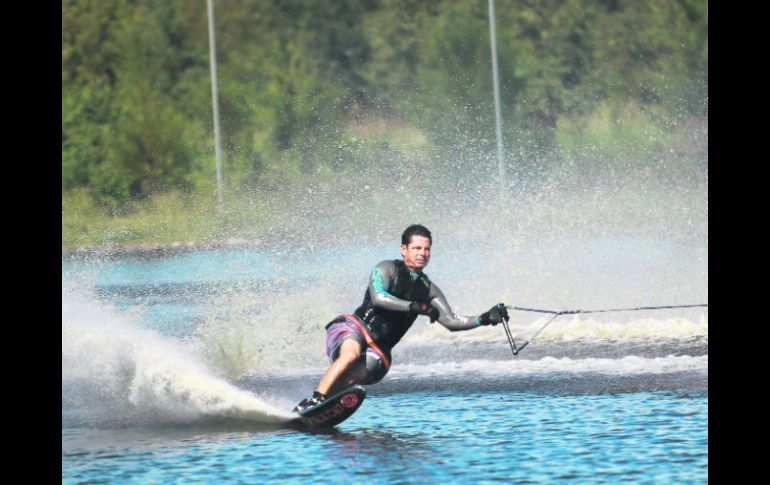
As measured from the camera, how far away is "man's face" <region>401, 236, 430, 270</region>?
8.16 m

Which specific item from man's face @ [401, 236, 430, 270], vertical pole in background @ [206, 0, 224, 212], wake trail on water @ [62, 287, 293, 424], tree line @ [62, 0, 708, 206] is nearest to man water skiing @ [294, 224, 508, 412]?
man's face @ [401, 236, 430, 270]

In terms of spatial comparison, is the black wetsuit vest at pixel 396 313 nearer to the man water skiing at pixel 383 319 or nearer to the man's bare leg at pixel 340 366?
the man water skiing at pixel 383 319

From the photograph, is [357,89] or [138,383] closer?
[138,383]

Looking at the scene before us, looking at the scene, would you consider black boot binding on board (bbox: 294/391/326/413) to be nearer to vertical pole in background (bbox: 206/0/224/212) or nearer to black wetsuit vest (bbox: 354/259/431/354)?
black wetsuit vest (bbox: 354/259/431/354)

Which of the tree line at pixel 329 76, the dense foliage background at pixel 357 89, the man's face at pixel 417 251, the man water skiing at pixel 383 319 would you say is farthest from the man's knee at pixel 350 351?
the tree line at pixel 329 76

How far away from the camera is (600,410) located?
28.5ft

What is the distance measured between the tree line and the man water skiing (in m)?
23.9

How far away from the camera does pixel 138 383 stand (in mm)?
9359

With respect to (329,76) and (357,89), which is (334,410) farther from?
(329,76)

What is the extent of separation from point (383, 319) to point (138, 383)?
2074 millimetres

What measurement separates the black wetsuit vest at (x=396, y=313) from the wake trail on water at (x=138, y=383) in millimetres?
775

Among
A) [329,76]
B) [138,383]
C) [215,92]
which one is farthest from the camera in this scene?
[329,76]

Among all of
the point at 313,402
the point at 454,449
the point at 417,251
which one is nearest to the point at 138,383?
the point at 313,402

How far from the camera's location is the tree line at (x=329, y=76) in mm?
34938
